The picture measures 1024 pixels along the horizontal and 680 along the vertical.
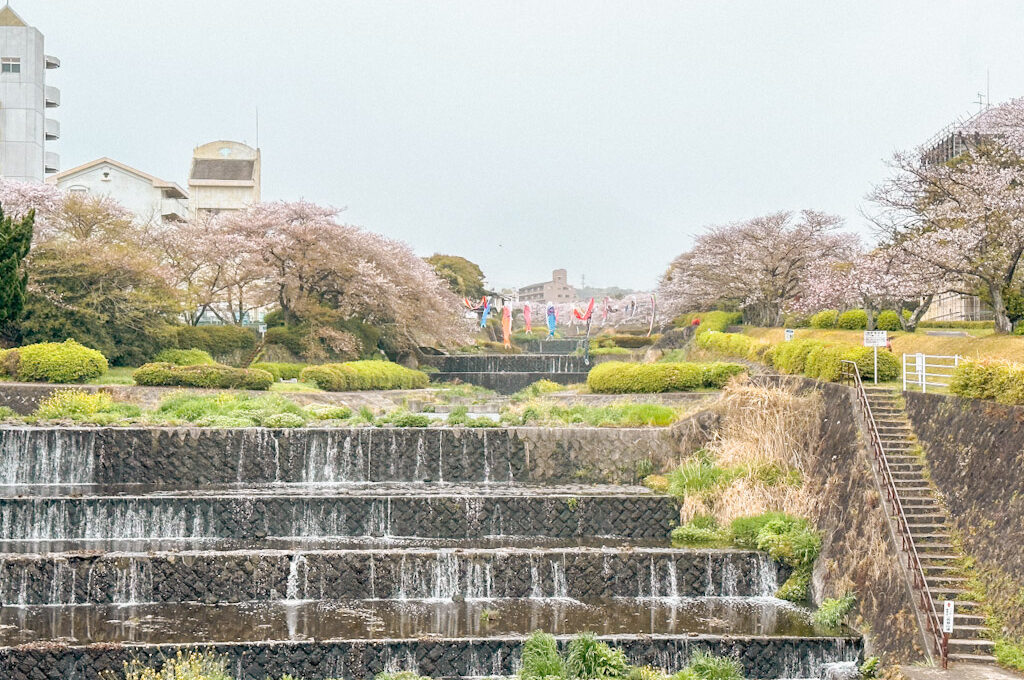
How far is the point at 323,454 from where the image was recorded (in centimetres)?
2367

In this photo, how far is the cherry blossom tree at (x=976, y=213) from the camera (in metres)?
25.3

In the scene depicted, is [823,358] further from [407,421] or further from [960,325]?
[960,325]

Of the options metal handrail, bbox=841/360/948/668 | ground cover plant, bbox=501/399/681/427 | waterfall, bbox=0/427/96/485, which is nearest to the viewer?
metal handrail, bbox=841/360/948/668

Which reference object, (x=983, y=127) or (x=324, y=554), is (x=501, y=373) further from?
(x=324, y=554)

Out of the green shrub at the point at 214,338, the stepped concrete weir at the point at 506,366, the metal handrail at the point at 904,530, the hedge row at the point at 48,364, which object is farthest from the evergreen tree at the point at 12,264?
the metal handrail at the point at 904,530

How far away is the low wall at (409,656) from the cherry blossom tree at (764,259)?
30.7 metres

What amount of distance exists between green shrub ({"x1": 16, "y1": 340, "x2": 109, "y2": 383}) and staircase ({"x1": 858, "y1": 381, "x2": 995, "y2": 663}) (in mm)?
21420

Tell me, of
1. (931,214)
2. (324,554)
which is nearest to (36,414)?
(324,554)

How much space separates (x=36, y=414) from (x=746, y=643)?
19571 millimetres

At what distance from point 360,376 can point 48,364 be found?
9.98m

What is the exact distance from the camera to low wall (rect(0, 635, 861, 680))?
1305 centimetres

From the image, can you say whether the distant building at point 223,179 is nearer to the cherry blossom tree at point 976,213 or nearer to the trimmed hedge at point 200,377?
the trimmed hedge at point 200,377

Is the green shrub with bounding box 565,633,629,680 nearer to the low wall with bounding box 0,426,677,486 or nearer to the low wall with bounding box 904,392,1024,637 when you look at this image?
the low wall with bounding box 904,392,1024,637

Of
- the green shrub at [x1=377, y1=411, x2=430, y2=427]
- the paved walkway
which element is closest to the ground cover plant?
the green shrub at [x1=377, y1=411, x2=430, y2=427]
